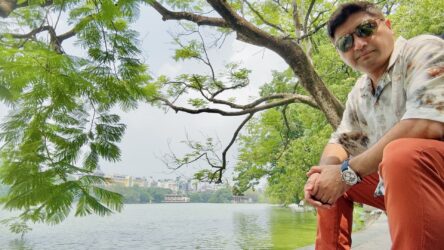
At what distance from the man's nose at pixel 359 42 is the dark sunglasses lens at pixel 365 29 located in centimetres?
1

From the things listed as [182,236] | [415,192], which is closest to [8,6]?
[415,192]

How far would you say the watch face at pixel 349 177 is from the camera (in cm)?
107

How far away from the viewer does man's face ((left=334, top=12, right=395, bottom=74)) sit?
1223 millimetres

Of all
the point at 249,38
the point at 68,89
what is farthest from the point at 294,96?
the point at 68,89

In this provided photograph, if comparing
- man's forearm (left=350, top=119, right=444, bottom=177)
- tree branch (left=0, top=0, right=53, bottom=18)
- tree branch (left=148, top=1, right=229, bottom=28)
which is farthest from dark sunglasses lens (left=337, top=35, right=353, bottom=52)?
tree branch (left=148, top=1, right=229, bottom=28)

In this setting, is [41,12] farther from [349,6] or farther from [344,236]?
[344,236]

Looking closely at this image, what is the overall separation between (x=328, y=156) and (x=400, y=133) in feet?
1.34

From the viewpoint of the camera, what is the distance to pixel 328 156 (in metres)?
1.35

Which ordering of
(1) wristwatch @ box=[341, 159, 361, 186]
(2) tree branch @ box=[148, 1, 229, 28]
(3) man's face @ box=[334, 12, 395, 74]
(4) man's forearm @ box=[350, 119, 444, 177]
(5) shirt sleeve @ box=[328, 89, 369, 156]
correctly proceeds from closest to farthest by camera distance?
(4) man's forearm @ box=[350, 119, 444, 177]
(1) wristwatch @ box=[341, 159, 361, 186]
(3) man's face @ box=[334, 12, 395, 74]
(5) shirt sleeve @ box=[328, 89, 369, 156]
(2) tree branch @ box=[148, 1, 229, 28]

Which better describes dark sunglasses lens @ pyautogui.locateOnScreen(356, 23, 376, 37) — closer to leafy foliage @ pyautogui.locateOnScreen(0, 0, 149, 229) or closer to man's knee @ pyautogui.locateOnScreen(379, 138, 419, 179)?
man's knee @ pyautogui.locateOnScreen(379, 138, 419, 179)

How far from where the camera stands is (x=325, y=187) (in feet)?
3.62

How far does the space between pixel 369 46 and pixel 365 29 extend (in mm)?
64

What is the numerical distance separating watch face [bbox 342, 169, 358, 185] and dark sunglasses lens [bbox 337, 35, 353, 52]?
455 millimetres

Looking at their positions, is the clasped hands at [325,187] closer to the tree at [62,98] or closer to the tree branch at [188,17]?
the tree at [62,98]
